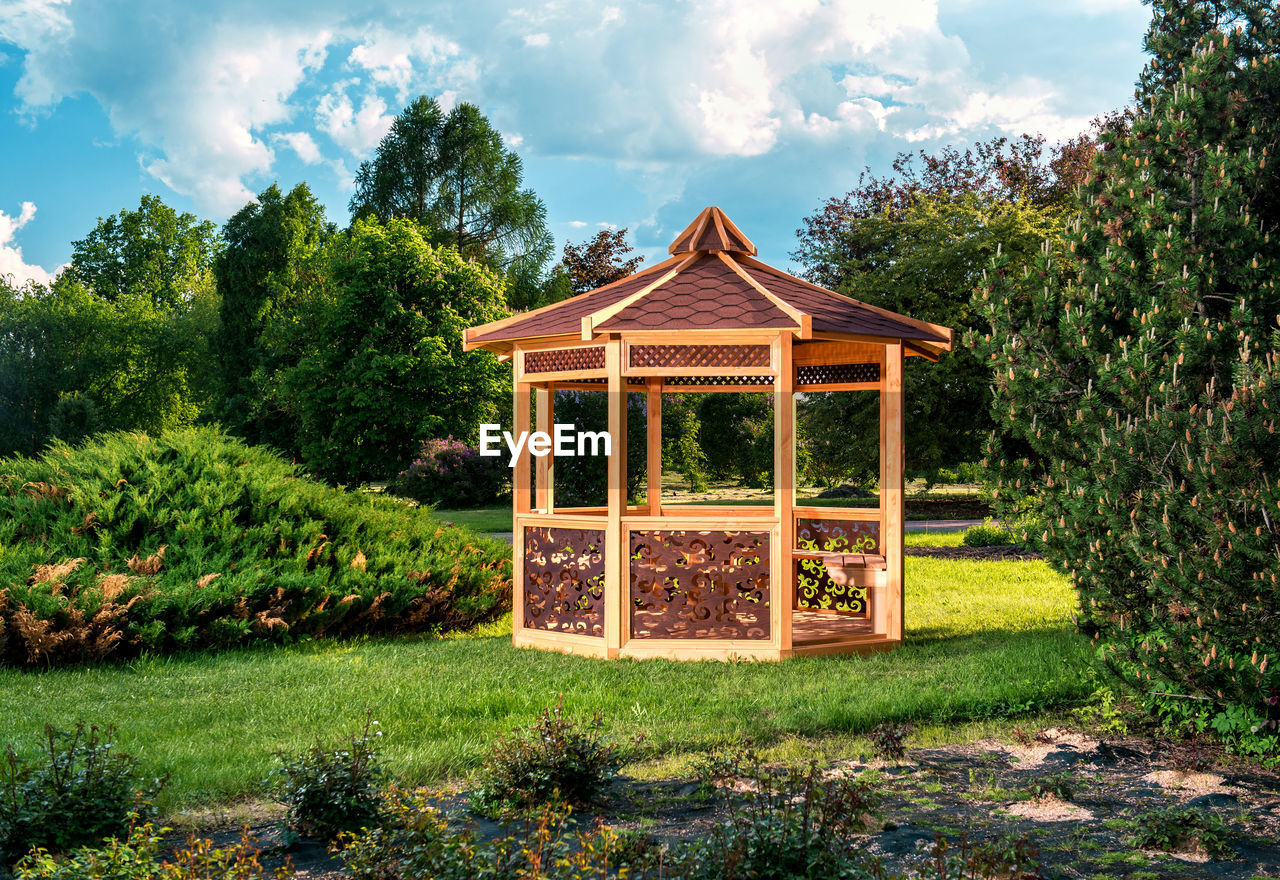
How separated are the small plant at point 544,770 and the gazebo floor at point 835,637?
12.8 ft

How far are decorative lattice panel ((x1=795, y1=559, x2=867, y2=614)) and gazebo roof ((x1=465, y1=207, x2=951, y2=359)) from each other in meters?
2.58

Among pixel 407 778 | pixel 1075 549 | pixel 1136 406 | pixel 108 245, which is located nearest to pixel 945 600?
pixel 1075 549

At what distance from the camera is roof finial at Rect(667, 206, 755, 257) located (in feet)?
29.9

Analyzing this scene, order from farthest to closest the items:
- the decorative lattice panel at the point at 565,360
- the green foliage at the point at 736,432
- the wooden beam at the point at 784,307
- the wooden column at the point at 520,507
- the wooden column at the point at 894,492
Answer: the green foliage at the point at 736,432, the wooden column at the point at 520,507, the wooden column at the point at 894,492, the decorative lattice panel at the point at 565,360, the wooden beam at the point at 784,307

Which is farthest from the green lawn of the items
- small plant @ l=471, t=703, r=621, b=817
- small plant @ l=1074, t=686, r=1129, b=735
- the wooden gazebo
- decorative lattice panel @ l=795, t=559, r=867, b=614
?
decorative lattice panel @ l=795, t=559, r=867, b=614

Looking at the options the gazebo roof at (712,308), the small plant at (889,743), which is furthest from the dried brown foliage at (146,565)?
the small plant at (889,743)

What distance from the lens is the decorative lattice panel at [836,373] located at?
9633 mm

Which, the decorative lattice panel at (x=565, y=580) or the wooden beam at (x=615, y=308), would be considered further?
the decorative lattice panel at (x=565, y=580)

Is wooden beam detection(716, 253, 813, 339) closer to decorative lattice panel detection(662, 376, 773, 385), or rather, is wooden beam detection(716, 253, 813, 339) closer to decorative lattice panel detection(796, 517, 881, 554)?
decorative lattice panel detection(662, 376, 773, 385)

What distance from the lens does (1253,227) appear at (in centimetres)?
565

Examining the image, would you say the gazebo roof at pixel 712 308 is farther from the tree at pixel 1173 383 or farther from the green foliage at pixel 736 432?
the green foliage at pixel 736 432

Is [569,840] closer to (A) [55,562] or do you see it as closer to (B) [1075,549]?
(B) [1075,549]

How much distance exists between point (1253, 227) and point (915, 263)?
15.0 m

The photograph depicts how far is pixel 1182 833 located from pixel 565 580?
5.32m
